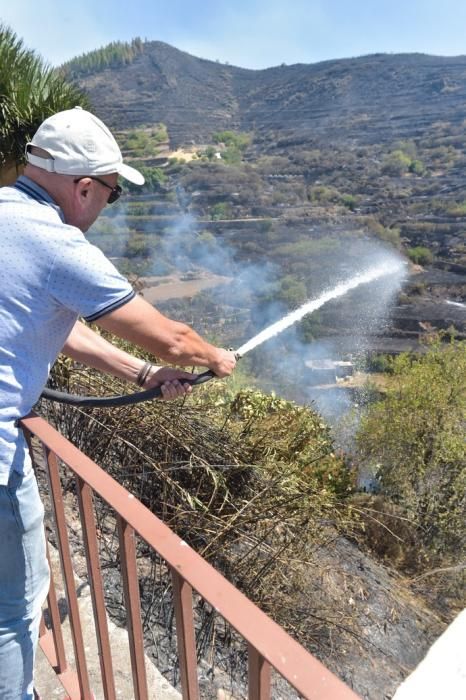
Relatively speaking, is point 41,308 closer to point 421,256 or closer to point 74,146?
point 74,146

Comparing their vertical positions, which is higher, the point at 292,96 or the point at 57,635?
the point at 292,96

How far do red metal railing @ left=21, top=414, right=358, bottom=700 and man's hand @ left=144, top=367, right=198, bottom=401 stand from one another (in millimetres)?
377

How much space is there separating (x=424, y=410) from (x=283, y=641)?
1204 centimetres

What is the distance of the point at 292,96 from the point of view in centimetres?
14000

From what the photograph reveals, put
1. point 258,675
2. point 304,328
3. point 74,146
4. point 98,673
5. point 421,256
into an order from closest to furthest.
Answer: point 258,675
point 74,146
point 98,673
point 304,328
point 421,256

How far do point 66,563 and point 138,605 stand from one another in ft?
1.46

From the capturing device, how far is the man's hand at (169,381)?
1.70 meters

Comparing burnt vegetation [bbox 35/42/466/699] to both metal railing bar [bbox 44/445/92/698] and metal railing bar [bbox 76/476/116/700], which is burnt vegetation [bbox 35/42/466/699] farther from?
metal railing bar [bbox 76/476/116/700]

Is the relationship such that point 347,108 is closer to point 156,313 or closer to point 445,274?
point 445,274

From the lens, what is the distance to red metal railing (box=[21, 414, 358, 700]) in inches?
31.1

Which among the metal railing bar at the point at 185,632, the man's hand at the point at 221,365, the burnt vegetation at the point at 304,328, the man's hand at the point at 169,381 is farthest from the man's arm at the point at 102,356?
the burnt vegetation at the point at 304,328

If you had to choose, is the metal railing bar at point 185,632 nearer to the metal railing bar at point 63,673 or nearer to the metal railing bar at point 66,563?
the metal railing bar at point 66,563

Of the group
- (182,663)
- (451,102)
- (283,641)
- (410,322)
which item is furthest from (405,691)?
(451,102)

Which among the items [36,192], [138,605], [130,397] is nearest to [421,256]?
[130,397]
